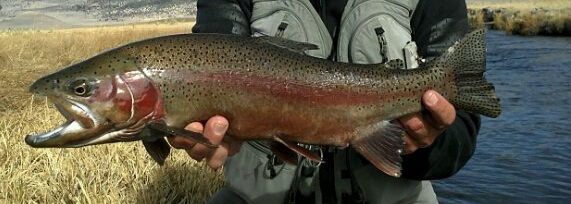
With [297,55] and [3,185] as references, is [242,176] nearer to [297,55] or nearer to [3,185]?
[297,55]

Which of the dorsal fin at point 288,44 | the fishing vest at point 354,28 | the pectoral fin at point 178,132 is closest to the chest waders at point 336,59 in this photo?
the fishing vest at point 354,28

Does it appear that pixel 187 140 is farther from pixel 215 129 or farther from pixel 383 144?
pixel 383 144

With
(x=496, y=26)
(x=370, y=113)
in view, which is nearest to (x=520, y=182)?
(x=370, y=113)

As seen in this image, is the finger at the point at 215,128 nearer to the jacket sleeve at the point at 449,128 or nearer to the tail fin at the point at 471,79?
the tail fin at the point at 471,79

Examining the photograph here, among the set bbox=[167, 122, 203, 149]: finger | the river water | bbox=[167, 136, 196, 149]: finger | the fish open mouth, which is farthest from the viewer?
the river water

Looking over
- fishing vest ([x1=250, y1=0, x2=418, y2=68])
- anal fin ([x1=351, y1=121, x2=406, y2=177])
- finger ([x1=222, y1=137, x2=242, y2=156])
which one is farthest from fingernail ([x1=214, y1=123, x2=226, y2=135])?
fishing vest ([x1=250, y1=0, x2=418, y2=68])

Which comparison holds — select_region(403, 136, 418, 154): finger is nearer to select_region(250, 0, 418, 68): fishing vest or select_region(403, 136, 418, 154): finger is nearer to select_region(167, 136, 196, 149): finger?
select_region(250, 0, 418, 68): fishing vest

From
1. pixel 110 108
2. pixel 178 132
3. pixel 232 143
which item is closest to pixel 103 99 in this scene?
pixel 110 108
